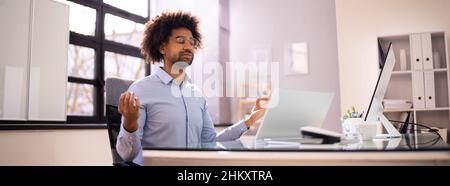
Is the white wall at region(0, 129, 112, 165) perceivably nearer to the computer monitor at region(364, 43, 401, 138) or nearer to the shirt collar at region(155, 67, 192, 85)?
the shirt collar at region(155, 67, 192, 85)

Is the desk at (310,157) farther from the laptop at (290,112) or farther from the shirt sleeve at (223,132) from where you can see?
the shirt sleeve at (223,132)

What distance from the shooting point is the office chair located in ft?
4.21

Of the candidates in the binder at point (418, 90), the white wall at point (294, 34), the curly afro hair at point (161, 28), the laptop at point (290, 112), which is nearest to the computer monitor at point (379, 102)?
the laptop at point (290, 112)

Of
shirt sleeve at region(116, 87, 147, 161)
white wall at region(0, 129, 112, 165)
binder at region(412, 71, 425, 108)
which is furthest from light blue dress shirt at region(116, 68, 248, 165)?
binder at region(412, 71, 425, 108)

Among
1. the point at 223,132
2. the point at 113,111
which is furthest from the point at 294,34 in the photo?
the point at 113,111

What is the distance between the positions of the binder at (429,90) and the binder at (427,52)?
51 millimetres

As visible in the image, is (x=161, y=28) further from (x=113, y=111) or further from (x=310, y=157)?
(x=310, y=157)

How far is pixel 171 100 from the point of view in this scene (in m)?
1.37

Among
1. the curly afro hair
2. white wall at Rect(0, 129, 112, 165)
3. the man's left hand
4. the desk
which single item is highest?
the curly afro hair

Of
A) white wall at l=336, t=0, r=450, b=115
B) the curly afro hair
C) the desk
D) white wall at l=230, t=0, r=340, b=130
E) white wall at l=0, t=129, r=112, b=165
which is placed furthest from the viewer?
white wall at l=230, t=0, r=340, b=130

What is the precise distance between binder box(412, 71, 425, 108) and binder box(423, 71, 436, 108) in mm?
26
